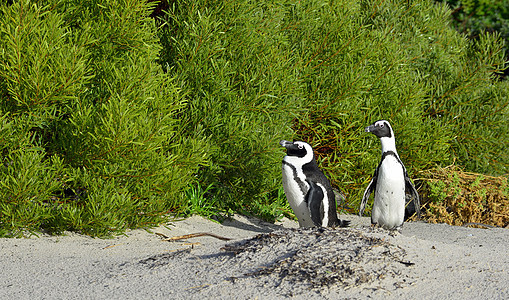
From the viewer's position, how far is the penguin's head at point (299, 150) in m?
5.23

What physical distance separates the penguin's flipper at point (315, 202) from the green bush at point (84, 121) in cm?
107

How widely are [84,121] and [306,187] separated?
206cm

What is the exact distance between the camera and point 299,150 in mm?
5266

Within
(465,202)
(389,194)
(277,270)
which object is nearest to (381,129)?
(389,194)

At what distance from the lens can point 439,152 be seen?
7023mm

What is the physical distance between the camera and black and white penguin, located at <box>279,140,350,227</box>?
17.0 feet

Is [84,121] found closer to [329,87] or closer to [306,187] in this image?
[306,187]

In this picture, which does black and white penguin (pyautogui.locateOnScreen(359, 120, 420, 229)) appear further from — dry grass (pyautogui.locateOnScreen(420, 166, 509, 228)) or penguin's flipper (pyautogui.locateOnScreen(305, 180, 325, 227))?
dry grass (pyautogui.locateOnScreen(420, 166, 509, 228))

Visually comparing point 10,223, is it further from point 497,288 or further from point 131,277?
point 497,288

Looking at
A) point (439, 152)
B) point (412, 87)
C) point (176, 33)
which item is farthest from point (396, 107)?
point (176, 33)

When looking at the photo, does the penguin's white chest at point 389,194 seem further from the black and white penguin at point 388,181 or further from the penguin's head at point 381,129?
the penguin's head at point 381,129

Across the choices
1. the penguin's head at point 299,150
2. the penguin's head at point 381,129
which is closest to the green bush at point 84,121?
the penguin's head at point 299,150

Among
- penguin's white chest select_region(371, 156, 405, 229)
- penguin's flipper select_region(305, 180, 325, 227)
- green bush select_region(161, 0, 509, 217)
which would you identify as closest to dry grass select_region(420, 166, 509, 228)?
green bush select_region(161, 0, 509, 217)

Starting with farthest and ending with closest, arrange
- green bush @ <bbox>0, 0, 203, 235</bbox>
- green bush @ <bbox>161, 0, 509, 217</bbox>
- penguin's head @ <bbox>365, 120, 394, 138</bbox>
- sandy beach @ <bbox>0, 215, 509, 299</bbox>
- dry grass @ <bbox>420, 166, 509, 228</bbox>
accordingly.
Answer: dry grass @ <bbox>420, 166, 509, 228</bbox> < green bush @ <bbox>161, 0, 509, 217</bbox> < penguin's head @ <bbox>365, 120, 394, 138</bbox> < green bush @ <bbox>0, 0, 203, 235</bbox> < sandy beach @ <bbox>0, 215, 509, 299</bbox>
